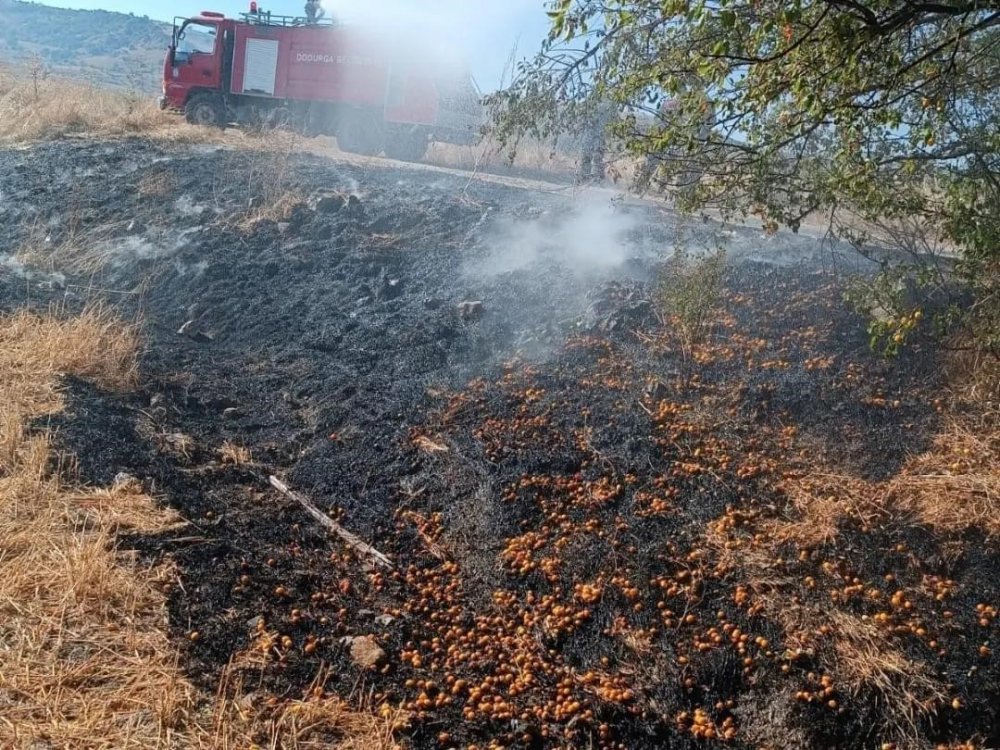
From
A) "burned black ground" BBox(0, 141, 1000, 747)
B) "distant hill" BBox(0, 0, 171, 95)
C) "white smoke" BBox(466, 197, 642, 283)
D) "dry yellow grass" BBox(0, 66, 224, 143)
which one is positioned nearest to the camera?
"burned black ground" BBox(0, 141, 1000, 747)

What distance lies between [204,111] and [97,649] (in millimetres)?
17076

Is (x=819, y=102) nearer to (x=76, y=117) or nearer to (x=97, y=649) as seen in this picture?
(x=97, y=649)

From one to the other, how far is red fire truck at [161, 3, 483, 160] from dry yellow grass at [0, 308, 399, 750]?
48.7ft

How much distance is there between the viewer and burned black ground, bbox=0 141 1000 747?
345cm

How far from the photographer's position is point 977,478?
13.8 feet

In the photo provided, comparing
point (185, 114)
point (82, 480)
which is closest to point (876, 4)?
point (82, 480)

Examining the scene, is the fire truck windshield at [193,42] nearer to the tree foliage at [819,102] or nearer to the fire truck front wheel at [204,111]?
the fire truck front wheel at [204,111]

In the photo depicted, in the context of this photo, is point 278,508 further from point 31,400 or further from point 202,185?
point 202,185

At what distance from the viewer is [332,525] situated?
4.68 metres

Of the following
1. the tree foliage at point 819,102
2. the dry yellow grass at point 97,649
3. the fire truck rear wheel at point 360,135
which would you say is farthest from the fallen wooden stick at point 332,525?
Result: the fire truck rear wheel at point 360,135

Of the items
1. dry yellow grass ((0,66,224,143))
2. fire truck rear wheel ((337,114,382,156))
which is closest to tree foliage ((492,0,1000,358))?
dry yellow grass ((0,66,224,143))

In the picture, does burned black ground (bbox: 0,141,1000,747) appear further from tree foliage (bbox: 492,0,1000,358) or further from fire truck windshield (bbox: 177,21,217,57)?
fire truck windshield (bbox: 177,21,217,57)

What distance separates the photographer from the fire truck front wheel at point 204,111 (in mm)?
17641

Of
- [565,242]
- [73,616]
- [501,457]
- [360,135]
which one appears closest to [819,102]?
[501,457]
